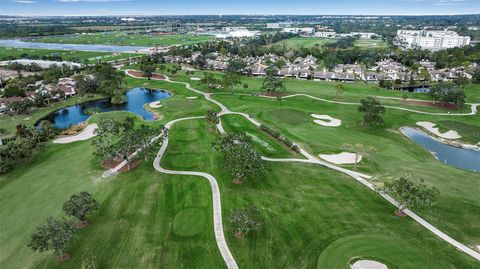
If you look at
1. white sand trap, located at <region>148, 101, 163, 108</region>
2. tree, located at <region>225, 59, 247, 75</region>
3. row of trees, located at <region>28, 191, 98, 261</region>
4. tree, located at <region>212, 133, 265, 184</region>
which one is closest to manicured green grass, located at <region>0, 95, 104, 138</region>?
white sand trap, located at <region>148, 101, 163, 108</region>

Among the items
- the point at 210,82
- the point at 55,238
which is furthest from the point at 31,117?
the point at 55,238

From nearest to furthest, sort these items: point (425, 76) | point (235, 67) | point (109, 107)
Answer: point (109, 107), point (425, 76), point (235, 67)

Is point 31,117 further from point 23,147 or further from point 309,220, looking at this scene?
point 309,220

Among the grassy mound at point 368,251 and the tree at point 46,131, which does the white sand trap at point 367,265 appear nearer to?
the grassy mound at point 368,251

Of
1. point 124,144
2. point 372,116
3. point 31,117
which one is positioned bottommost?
point 31,117

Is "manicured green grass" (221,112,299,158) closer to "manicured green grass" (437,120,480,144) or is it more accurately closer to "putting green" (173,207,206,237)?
"putting green" (173,207,206,237)

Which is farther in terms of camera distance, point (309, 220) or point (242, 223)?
point (309, 220)

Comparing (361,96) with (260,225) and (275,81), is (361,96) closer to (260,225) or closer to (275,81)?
(275,81)
